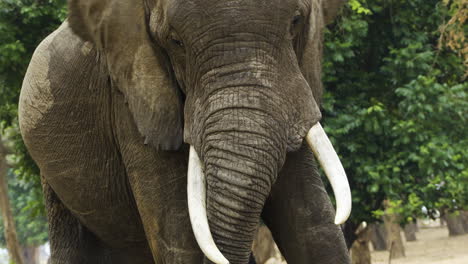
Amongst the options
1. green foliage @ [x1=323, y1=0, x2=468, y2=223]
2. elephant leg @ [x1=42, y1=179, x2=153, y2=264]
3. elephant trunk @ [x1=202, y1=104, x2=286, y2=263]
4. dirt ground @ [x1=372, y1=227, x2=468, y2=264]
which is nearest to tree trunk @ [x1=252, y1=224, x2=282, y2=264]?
dirt ground @ [x1=372, y1=227, x2=468, y2=264]

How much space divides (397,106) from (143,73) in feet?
21.6

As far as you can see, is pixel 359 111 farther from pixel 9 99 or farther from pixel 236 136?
pixel 236 136

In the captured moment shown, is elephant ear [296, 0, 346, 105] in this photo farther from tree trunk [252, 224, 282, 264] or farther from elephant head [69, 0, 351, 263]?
tree trunk [252, 224, 282, 264]

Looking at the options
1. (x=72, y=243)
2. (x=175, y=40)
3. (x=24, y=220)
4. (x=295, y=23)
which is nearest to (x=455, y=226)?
(x=24, y=220)

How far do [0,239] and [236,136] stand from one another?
4260 cm

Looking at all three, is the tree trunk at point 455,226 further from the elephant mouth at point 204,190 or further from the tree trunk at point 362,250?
the elephant mouth at point 204,190

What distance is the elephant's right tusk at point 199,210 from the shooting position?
3.87 m

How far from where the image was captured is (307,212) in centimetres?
462

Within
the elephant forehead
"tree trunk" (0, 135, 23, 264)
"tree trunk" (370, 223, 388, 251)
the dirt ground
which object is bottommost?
"tree trunk" (370, 223, 388, 251)

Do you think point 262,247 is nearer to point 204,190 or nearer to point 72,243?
point 72,243

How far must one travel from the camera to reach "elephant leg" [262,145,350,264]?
15.1ft

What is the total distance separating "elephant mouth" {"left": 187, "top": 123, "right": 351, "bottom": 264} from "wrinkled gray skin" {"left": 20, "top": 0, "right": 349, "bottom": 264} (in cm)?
6


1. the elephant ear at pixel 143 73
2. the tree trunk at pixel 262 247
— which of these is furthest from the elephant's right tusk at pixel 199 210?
the tree trunk at pixel 262 247

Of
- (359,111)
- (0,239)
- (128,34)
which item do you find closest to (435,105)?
(359,111)
